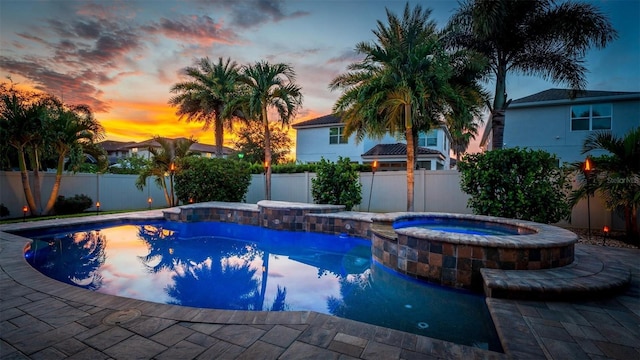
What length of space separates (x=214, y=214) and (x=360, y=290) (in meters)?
8.87

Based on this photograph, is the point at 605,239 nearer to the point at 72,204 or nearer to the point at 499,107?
the point at 499,107

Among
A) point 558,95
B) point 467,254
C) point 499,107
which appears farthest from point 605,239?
point 558,95

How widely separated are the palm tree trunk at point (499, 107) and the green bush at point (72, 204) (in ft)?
59.6

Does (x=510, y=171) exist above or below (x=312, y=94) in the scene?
below

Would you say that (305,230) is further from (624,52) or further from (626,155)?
(624,52)

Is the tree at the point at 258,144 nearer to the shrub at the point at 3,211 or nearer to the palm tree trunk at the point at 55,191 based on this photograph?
the palm tree trunk at the point at 55,191

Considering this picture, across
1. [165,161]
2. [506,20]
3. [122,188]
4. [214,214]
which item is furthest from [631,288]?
[122,188]

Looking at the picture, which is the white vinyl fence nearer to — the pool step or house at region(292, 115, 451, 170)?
house at region(292, 115, 451, 170)

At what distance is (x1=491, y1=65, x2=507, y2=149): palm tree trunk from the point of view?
11484 mm

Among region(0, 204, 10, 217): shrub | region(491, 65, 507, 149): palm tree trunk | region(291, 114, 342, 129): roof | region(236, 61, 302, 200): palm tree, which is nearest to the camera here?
region(0, 204, 10, 217): shrub

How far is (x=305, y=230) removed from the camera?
32.1ft

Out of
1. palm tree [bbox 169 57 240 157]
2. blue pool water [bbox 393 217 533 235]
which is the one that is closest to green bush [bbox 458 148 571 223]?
blue pool water [bbox 393 217 533 235]

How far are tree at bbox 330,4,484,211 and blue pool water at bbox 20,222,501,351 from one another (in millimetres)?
4995

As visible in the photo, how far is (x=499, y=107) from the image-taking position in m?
11.5
